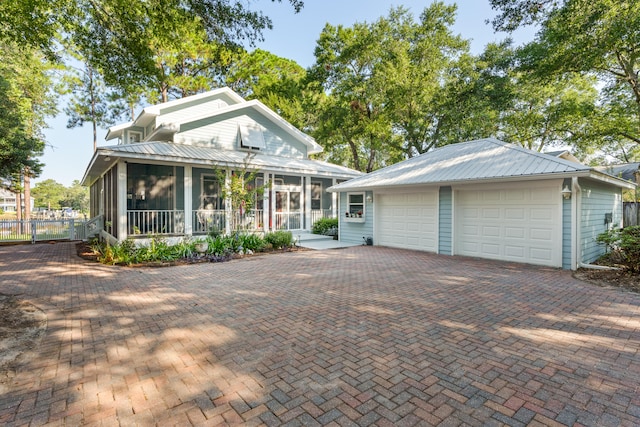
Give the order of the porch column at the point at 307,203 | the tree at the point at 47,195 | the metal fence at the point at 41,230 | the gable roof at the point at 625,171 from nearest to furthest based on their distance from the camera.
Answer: the metal fence at the point at 41,230
the porch column at the point at 307,203
the gable roof at the point at 625,171
the tree at the point at 47,195

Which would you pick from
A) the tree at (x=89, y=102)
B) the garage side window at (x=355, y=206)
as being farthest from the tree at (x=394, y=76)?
the tree at (x=89, y=102)

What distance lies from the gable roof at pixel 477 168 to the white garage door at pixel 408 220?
0.79 m

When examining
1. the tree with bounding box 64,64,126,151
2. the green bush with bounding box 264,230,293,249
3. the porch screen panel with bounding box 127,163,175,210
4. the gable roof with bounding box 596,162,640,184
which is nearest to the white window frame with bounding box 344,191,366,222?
the green bush with bounding box 264,230,293,249

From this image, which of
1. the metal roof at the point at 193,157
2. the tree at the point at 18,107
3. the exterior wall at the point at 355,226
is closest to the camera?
the metal roof at the point at 193,157

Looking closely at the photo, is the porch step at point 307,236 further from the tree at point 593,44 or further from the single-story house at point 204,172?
the tree at point 593,44

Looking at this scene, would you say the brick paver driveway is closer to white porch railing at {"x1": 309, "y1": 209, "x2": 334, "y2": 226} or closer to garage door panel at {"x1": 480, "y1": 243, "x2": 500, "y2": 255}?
garage door panel at {"x1": 480, "y1": 243, "x2": 500, "y2": 255}

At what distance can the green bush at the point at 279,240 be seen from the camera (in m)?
11.4

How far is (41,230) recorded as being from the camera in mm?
14648

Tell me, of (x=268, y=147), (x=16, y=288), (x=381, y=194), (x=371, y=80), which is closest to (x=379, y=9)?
(x=371, y=80)

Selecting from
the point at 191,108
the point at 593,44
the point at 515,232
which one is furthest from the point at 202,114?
the point at 593,44

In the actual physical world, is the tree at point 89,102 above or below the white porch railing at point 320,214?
above

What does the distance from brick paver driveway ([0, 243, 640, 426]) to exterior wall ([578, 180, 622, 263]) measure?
257 centimetres

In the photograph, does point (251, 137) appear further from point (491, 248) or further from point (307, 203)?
point (491, 248)

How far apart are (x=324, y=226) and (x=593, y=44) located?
12.1 m
